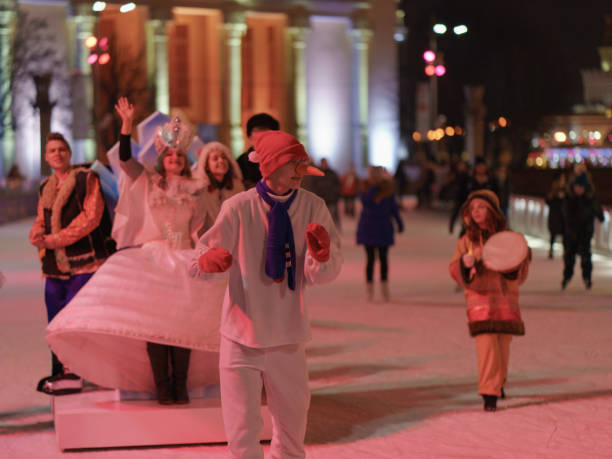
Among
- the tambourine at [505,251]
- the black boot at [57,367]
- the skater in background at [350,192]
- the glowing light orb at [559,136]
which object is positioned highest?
the tambourine at [505,251]

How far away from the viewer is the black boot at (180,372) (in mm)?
7578

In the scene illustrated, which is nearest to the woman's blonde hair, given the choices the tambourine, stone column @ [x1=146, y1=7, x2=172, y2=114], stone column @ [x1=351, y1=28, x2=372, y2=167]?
the tambourine

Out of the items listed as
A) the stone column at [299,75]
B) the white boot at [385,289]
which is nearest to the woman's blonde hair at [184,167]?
the white boot at [385,289]

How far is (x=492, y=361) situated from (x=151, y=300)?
8.62ft

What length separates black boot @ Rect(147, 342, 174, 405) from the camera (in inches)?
296

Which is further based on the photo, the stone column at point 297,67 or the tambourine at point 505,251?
the stone column at point 297,67

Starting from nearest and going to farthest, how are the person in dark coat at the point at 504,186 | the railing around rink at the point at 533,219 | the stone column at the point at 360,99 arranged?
the person in dark coat at the point at 504,186, the railing around rink at the point at 533,219, the stone column at the point at 360,99

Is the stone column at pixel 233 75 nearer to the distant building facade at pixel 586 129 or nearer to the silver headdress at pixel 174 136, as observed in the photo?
the distant building facade at pixel 586 129

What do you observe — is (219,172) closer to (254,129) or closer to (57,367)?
(254,129)

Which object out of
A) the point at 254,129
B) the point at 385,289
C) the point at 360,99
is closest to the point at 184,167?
the point at 254,129

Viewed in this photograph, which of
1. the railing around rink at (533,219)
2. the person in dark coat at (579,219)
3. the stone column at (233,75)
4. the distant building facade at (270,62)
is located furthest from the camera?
the stone column at (233,75)

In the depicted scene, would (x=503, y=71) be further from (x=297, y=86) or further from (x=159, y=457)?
(x=159, y=457)

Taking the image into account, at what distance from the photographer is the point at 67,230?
28.5 ft

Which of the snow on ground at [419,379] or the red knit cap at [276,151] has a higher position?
the red knit cap at [276,151]
